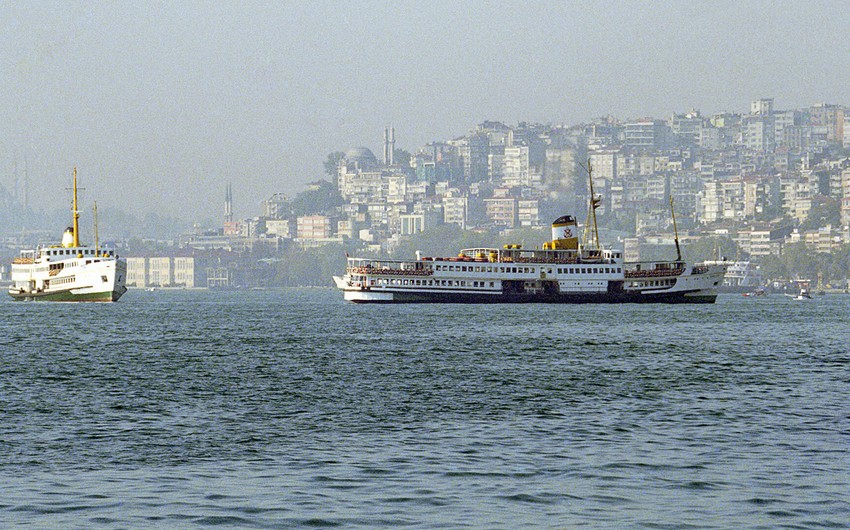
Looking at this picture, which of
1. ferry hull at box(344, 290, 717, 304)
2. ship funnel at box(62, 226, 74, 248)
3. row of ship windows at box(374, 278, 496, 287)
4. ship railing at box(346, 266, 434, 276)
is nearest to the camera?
ferry hull at box(344, 290, 717, 304)

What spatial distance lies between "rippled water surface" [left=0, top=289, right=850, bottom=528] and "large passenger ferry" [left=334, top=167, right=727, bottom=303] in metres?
55.2

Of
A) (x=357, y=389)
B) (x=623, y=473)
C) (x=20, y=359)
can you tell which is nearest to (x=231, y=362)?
(x=20, y=359)

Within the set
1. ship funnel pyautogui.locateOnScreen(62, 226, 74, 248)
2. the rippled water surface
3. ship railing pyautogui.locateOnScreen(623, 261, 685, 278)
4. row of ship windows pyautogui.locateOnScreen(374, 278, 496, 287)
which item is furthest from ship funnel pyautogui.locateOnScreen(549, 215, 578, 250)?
the rippled water surface

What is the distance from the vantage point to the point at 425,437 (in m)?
27.0

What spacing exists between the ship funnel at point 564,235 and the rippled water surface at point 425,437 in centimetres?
6005

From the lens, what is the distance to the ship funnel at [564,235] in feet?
381

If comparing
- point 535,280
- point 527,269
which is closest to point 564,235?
point 527,269

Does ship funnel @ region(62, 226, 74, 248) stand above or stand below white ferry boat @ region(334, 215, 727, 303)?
above

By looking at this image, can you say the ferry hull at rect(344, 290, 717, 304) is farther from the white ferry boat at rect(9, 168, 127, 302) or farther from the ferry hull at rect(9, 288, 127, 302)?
the ferry hull at rect(9, 288, 127, 302)

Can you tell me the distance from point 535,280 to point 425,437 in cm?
8545

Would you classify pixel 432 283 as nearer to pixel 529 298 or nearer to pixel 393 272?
pixel 393 272

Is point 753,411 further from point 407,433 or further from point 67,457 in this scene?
point 67,457

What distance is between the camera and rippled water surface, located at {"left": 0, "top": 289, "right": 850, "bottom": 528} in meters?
19.8

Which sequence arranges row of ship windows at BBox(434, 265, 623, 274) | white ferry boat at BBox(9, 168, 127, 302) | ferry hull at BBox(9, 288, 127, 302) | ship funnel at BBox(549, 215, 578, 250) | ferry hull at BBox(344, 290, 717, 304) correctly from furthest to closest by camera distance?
1. ship funnel at BBox(549, 215, 578, 250)
2. ferry hull at BBox(9, 288, 127, 302)
3. white ferry boat at BBox(9, 168, 127, 302)
4. row of ship windows at BBox(434, 265, 623, 274)
5. ferry hull at BBox(344, 290, 717, 304)
